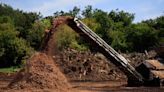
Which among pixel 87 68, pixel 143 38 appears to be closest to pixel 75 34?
pixel 143 38

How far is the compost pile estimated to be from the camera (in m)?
44.9

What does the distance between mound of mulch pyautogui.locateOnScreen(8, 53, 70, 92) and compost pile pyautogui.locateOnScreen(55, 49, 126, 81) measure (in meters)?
19.3

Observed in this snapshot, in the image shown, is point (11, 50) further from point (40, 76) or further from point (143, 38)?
point (40, 76)

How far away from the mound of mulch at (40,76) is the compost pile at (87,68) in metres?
19.3

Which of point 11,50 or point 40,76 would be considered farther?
point 11,50

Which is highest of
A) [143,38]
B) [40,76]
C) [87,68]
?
[143,38]

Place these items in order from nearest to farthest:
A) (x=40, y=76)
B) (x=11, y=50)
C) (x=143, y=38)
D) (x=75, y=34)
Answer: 1. (x=40, y=76)
2. (x=11, y=50)
3. (x=75, y=34)
4. (x=143, y=38)

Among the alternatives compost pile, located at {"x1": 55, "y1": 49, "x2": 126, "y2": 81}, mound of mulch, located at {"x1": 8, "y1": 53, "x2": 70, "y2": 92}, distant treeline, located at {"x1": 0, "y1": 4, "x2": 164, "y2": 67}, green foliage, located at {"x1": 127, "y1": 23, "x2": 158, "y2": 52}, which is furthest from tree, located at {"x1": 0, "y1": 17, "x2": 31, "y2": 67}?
mound of mulch, located at {"x1": 8, "y1": 53, "x2": 70, "y2": 92}

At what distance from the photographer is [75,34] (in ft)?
220

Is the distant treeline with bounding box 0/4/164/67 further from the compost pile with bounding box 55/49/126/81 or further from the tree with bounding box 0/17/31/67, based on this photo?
the compost pile with bounding box 55/49/126/81

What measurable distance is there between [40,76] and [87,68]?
74.5 ft

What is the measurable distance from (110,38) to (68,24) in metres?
46.0

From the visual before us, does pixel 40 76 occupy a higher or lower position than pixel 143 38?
lower

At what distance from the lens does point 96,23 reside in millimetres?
80375
